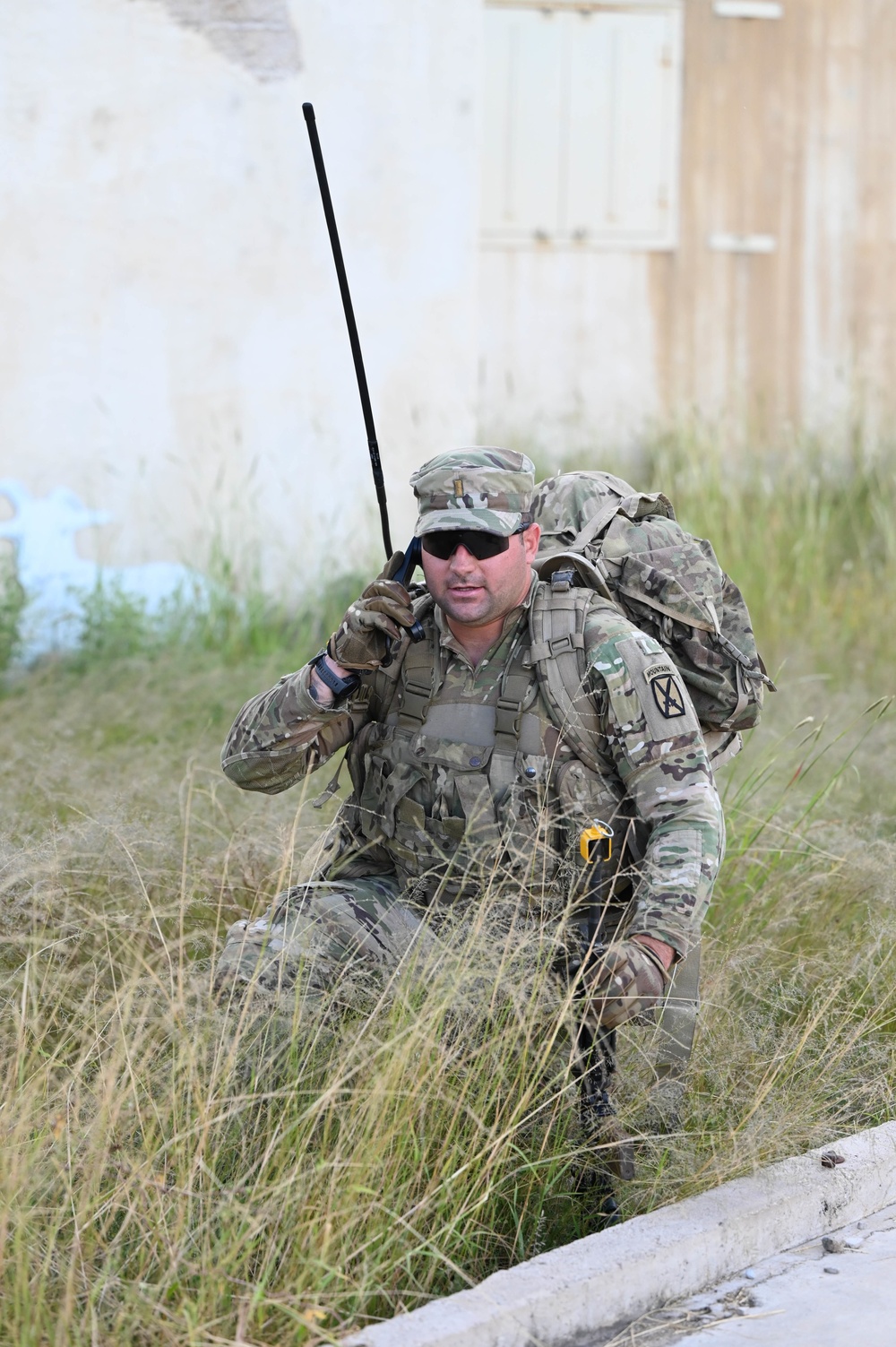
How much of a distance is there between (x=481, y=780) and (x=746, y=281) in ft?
24.9

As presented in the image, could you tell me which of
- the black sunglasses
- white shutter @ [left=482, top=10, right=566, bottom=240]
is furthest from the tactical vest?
white shutter @ [left=482, top=10, right=566, bottom=240]

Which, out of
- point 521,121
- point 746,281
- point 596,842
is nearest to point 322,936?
point 596,842

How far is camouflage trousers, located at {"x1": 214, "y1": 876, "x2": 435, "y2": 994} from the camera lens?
10.9ft

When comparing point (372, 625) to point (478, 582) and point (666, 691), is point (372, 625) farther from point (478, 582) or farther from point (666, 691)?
point (666, 691)

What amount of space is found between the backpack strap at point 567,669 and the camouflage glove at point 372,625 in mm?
284

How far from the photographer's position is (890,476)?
9305 millimetres

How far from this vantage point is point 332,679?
3.43 metres

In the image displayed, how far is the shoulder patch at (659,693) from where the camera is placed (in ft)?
11.0

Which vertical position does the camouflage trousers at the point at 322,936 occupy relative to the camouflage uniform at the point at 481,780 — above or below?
below

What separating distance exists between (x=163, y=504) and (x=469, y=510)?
4.29m

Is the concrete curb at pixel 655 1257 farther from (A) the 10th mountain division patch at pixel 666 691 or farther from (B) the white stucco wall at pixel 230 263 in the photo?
(B) the white stucco wall at pixel 230 263

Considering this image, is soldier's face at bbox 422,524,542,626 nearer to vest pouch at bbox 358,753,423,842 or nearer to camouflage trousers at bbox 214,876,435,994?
vest pouch at bbox 358,753,423,842

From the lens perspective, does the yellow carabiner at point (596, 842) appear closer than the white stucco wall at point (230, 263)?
Yes

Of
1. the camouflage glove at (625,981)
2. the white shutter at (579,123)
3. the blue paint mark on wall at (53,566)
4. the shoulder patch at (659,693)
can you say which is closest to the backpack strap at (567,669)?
the shoulder patch at (659,693)
